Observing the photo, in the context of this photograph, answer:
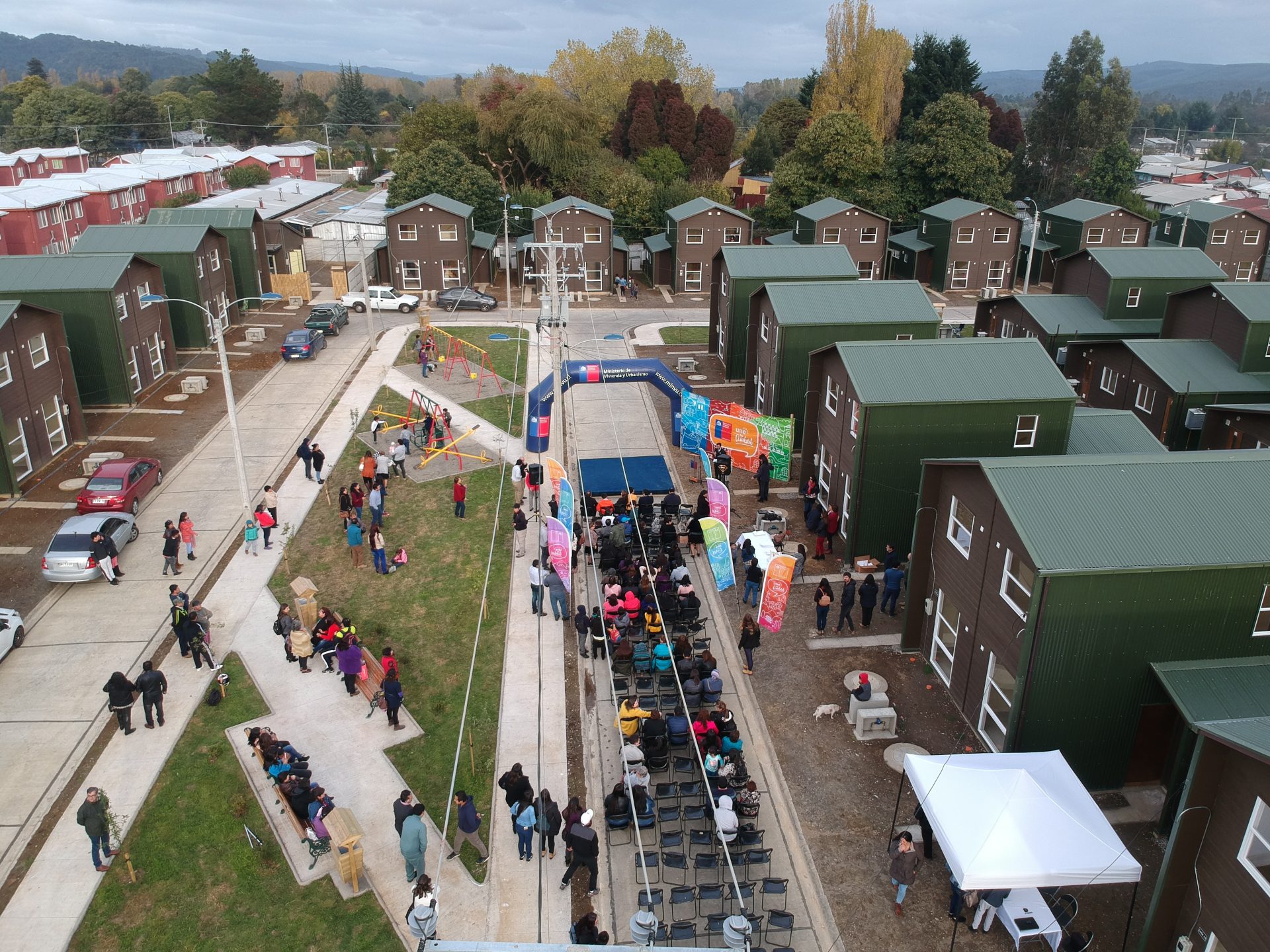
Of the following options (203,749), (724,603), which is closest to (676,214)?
(724,603)

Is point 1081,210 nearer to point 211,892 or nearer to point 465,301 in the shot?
point 465,301

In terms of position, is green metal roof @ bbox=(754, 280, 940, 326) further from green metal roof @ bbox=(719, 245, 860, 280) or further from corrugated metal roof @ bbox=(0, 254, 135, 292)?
corrugated metal roof @ bbox=(0, 254, 135, 292)

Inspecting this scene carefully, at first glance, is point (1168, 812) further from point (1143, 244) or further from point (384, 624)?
point (1143, 244)

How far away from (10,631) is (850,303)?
27678mm

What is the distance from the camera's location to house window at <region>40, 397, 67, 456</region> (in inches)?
1245

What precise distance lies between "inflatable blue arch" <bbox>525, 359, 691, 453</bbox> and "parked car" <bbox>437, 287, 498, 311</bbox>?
79.5 ft

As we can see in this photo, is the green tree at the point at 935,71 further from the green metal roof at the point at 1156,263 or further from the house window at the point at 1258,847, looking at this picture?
the house window at the point at 1258,847

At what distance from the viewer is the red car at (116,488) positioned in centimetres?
2711

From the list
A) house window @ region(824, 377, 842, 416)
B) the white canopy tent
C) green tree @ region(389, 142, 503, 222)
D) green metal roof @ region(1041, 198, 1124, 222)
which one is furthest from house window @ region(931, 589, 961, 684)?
green tree @ region(389, 142, 503, 222)

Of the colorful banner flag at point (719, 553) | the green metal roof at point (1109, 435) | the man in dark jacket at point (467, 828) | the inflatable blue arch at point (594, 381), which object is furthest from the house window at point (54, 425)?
the green metal roof at point (1109, 435)

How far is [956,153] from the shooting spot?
220 feet

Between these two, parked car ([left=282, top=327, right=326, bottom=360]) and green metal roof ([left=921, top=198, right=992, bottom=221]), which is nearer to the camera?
parked car ([left=282, top=327, right=326, bottom=360])

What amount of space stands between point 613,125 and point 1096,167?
45465 mm

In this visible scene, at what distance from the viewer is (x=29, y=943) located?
14039mm
